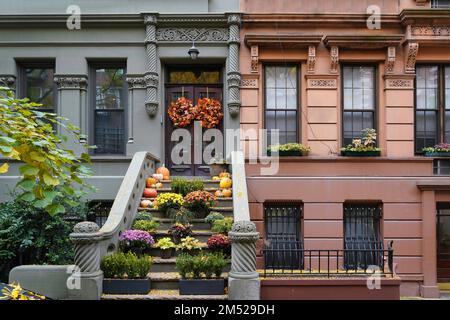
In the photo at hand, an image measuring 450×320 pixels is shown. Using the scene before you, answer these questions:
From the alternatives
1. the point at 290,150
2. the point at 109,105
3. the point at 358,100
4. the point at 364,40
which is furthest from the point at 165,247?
the point at 364,40

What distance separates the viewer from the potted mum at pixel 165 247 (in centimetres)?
884

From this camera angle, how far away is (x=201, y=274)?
7.97 m

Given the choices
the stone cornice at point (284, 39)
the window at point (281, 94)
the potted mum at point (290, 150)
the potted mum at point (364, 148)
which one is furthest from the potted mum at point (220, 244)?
the stone cornice at point (284, 39)

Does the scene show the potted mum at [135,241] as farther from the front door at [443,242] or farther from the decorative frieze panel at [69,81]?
the front door at [443,242]

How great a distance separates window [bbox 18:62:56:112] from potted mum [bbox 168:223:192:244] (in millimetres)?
6549

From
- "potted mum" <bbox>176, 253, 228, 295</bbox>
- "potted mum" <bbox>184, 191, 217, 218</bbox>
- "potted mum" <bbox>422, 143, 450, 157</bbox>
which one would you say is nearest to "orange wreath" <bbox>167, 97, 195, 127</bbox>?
"potted mum" <bbox>184, 191, 217, 218</bbox>

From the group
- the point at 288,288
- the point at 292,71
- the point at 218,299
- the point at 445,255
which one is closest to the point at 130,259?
the point at 218,299

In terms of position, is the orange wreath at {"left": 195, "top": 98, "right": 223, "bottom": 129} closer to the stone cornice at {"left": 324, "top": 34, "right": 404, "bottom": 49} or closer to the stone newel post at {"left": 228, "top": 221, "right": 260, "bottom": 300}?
the stone cornice at {"left": 324, "top": 34, "right": 404, "bottom": 49}

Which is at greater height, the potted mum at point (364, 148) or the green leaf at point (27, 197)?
the potted mum at point (364, 148)

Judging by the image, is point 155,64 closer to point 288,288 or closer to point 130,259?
point 130,259

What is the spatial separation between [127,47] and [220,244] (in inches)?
285

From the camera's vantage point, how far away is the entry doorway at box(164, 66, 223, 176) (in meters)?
13.4

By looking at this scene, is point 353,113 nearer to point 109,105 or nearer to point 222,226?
point 222,226

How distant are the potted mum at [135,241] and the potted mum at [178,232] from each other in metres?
0.59
